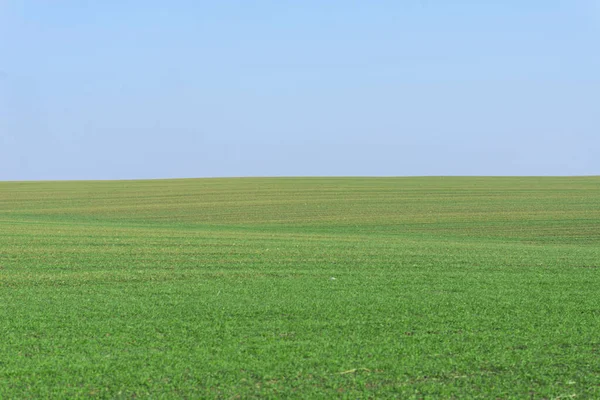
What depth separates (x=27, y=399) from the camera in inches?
213

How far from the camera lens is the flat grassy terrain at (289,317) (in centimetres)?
588

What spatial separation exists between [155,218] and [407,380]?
79.1ft

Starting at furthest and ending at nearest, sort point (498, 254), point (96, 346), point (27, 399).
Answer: point (498, 254), point (96, 346), point (27, 399)

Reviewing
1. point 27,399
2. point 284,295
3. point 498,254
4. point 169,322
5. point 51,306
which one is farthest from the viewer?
point 498,254

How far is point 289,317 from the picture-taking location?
27.0 ft

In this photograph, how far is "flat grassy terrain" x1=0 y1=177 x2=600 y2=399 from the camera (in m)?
5.88

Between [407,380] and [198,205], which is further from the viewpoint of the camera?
[198,205]

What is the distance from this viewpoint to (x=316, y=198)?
36969mm

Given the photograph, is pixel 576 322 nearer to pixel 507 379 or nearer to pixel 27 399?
pixel 507 379

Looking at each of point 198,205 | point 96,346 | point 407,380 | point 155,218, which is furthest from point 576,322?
point 198,205

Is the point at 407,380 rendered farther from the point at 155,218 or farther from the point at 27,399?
the point at 155,218

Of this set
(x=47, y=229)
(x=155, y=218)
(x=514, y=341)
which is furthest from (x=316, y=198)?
(x=514, y=341)

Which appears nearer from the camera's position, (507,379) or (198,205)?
(507,379)

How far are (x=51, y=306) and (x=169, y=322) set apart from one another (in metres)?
1.96
